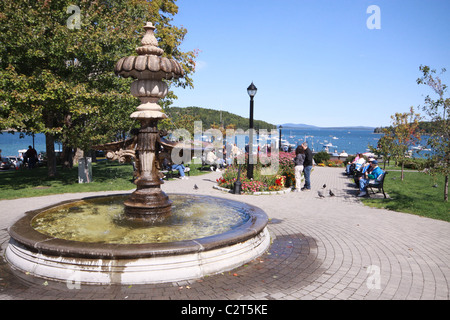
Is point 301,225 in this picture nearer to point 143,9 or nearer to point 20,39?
point 20,39

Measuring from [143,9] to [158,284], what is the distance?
59.8 feet

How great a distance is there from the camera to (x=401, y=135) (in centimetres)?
1862

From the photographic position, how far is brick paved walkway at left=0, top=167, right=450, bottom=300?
14.1ft

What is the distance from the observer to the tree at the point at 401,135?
17641mm

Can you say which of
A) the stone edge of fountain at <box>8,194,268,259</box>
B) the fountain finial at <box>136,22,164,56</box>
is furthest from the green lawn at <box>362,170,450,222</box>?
the fountain finial at <box>136,22,164,56</box>

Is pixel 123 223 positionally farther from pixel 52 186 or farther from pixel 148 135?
pixel 52 186

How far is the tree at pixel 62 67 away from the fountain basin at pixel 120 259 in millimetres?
9016

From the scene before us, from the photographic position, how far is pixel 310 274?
499 centimetres

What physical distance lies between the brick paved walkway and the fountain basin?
0.45ft

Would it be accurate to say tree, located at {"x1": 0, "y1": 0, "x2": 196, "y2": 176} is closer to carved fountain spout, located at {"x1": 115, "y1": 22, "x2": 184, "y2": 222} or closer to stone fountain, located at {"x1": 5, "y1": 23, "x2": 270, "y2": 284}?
stone fountain, located at {"x1": 5, "y1": 23, "x2": 270, "y2": 284}

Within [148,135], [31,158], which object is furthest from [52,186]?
[31,158]

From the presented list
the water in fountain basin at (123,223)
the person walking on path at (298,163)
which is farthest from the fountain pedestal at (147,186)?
the person walking on path at (298,163)
